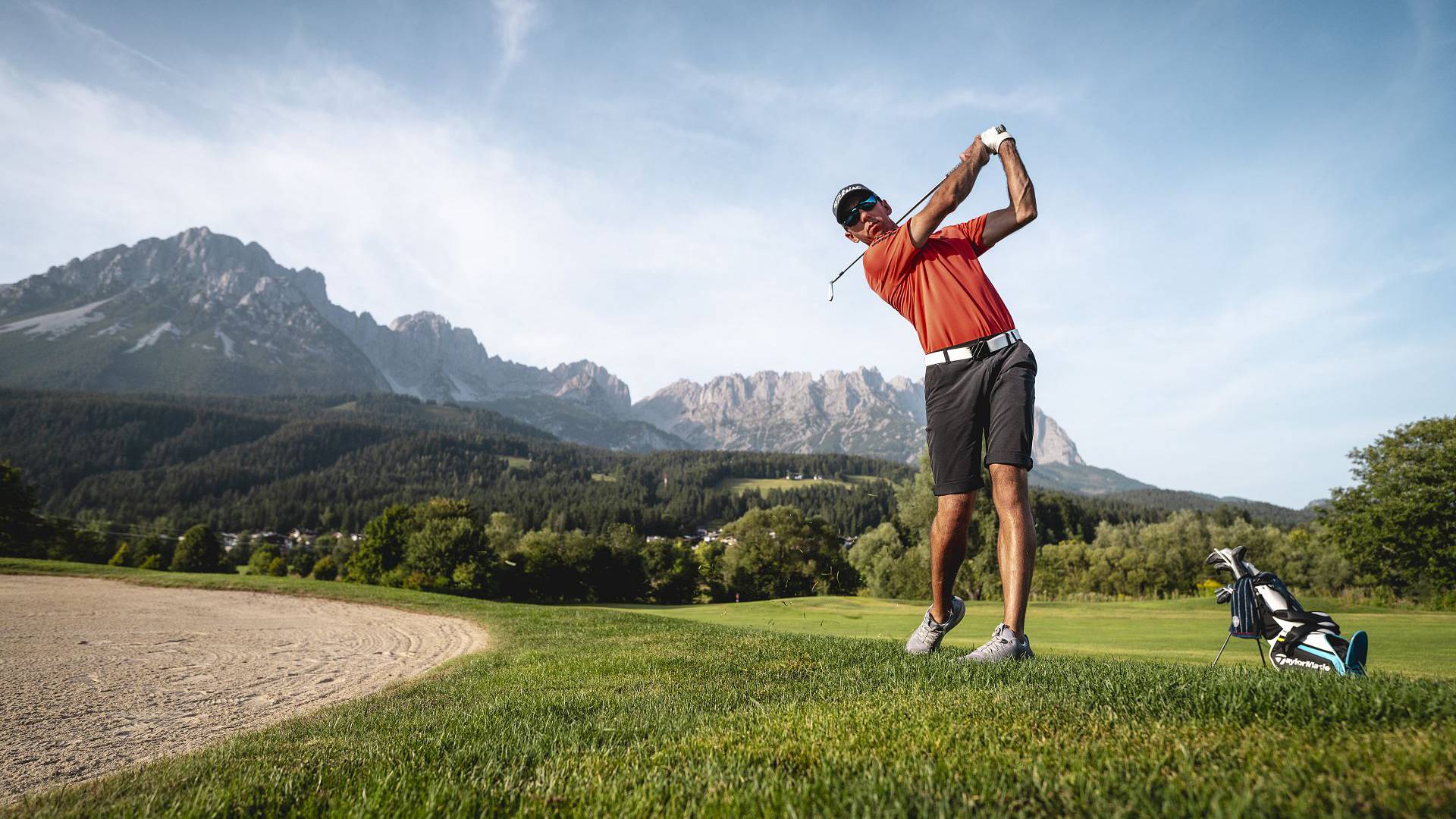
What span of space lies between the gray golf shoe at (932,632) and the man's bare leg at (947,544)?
0.04 metres

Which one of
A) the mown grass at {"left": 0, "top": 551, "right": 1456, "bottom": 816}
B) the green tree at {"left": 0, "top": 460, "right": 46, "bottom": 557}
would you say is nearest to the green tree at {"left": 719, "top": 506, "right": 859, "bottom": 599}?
the green tree at {"left": 0, "top": 460, "right": 46, "bottom": 557}

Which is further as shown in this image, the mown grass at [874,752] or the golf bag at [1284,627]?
the golf bag at [1284,627]

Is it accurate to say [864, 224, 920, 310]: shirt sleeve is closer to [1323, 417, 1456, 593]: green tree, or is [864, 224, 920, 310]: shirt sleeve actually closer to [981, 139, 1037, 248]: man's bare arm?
[981, 139, 1037, 248]: man's bare arm

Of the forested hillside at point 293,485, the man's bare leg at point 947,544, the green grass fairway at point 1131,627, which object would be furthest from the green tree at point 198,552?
the man's bare leg at point 947,544

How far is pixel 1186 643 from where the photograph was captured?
11898 mm

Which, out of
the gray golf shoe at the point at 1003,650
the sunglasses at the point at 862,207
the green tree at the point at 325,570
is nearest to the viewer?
the gray golf shoe at the point at 1003,650

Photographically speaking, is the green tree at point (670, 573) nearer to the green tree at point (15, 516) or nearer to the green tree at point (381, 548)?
the green tree at point (381, 548)

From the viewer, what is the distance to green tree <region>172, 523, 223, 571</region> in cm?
5697

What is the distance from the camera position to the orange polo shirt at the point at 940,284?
14.9 feet

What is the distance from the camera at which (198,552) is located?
189 feet

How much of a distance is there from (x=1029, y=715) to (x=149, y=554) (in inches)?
3053

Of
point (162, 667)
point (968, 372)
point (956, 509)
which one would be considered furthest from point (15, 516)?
point (968, 372)

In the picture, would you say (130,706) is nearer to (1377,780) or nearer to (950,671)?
(950,671)

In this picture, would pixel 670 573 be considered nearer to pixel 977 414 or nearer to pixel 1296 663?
pixel 977 414
